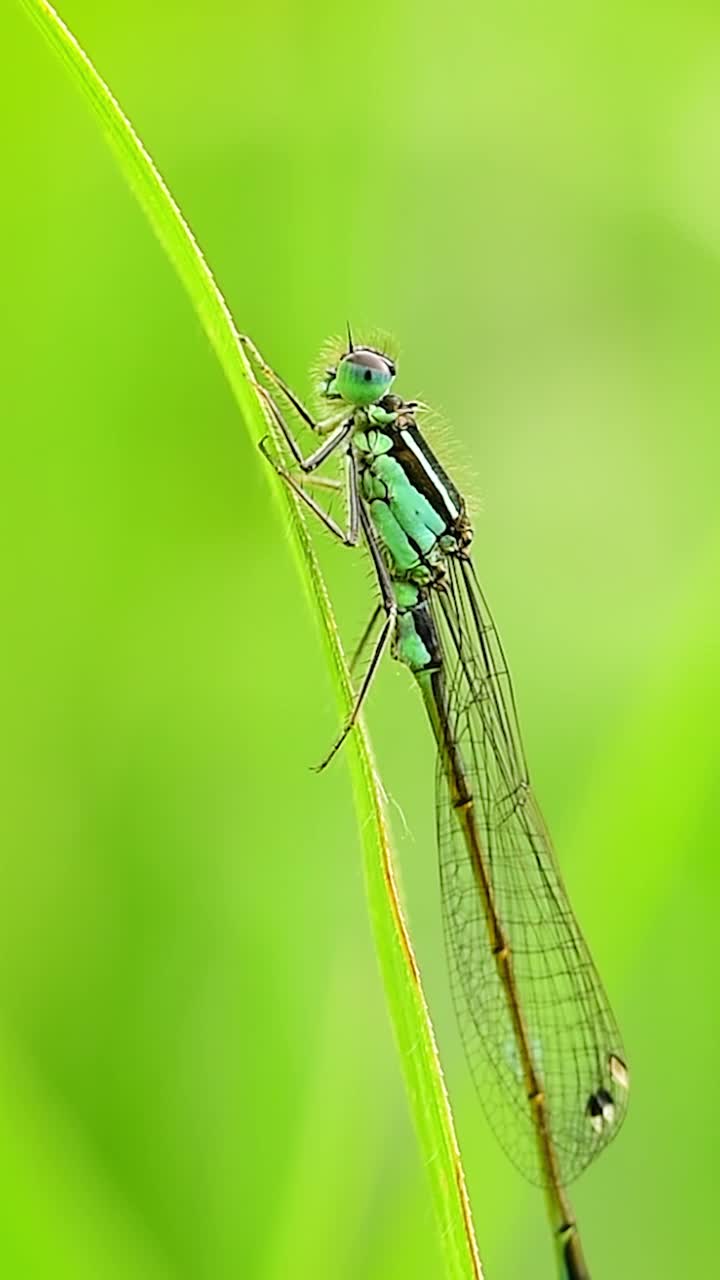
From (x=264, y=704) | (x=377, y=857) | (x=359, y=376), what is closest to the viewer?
(x=377, y=857)

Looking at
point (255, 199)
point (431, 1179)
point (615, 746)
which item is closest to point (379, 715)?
point (615, 746)

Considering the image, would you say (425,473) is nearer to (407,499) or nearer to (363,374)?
(407,499)

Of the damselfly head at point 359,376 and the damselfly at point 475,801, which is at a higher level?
the damselfly head at point 359,376

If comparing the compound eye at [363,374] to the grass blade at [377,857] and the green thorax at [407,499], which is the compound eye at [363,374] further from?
the grass blade at [377,857]

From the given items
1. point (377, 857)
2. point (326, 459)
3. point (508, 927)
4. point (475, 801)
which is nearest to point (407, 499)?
point (326, 459)

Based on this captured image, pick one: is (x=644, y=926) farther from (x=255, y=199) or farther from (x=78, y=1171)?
(x=255, y=199)

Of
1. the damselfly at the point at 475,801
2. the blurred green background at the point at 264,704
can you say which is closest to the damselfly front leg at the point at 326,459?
the damselfly at the point at 475,801

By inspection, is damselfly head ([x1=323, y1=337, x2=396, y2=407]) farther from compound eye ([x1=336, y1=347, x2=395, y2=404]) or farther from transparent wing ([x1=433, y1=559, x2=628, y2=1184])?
transparent wing ([x1=433, y1=559, x2=628, y2=1184])

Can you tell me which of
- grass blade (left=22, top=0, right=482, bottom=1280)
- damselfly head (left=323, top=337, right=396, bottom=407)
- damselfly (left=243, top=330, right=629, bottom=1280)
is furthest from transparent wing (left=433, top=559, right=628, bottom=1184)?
grass blade (left=22, top=0, right=482, bottom=1280)

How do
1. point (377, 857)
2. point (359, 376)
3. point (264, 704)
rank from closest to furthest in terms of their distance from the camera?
point (377, 857) < point (359, 376) < point (264, 704)
